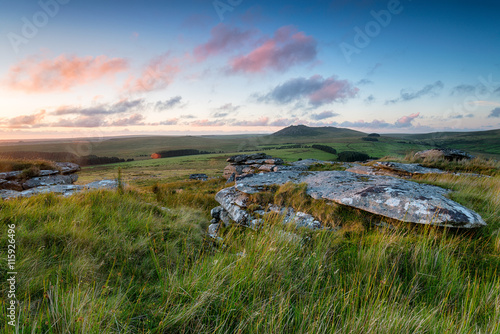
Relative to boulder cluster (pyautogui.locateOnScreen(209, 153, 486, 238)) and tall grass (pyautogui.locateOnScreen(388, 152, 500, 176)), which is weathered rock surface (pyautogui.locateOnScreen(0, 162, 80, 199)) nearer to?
boulder cluster (pyautogui.locateOnScreen(209, 153, 486, 238))

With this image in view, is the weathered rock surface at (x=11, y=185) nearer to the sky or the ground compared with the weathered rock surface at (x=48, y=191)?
nearer to the ground

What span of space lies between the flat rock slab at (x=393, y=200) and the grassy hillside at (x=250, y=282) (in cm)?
25

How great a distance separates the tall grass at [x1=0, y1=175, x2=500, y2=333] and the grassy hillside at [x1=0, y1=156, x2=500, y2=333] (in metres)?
0.02

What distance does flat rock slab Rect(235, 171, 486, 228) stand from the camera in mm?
3633

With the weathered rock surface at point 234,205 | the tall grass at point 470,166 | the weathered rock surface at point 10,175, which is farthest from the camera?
the tall grass at point 470,166

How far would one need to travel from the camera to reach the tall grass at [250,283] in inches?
70.2

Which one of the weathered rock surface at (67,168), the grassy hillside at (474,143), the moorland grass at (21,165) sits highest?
the moorland grass at (21,165)

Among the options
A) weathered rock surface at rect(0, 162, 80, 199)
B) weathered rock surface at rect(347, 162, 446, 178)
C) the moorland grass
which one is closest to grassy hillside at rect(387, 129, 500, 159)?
weathered rock surface at rect(347, 162, 446, 178)

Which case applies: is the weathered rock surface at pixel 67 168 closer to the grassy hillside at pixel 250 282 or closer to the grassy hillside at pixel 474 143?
the grassy hillside at pixel 250 282

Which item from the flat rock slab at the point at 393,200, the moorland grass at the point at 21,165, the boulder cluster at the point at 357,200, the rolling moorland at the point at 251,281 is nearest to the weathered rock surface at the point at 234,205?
the boulder cluster at the point at 357,200

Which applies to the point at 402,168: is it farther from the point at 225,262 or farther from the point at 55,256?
the point at 55,256

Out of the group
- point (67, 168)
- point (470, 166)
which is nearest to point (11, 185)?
point (67, 168)

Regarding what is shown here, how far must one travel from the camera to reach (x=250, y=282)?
223cm

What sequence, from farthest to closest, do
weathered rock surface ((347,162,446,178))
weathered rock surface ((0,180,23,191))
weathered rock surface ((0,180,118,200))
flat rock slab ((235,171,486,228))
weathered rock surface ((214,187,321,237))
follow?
1. weathered rock surface ((0,180,23,191))
2. weathered rock surface ((347,162,446,178))
3. weathered rock surface ((0,180,118,200))
4. weathered rock surface ((214,187,321,237))
5. flat rock slab ((235,171,486,228))
